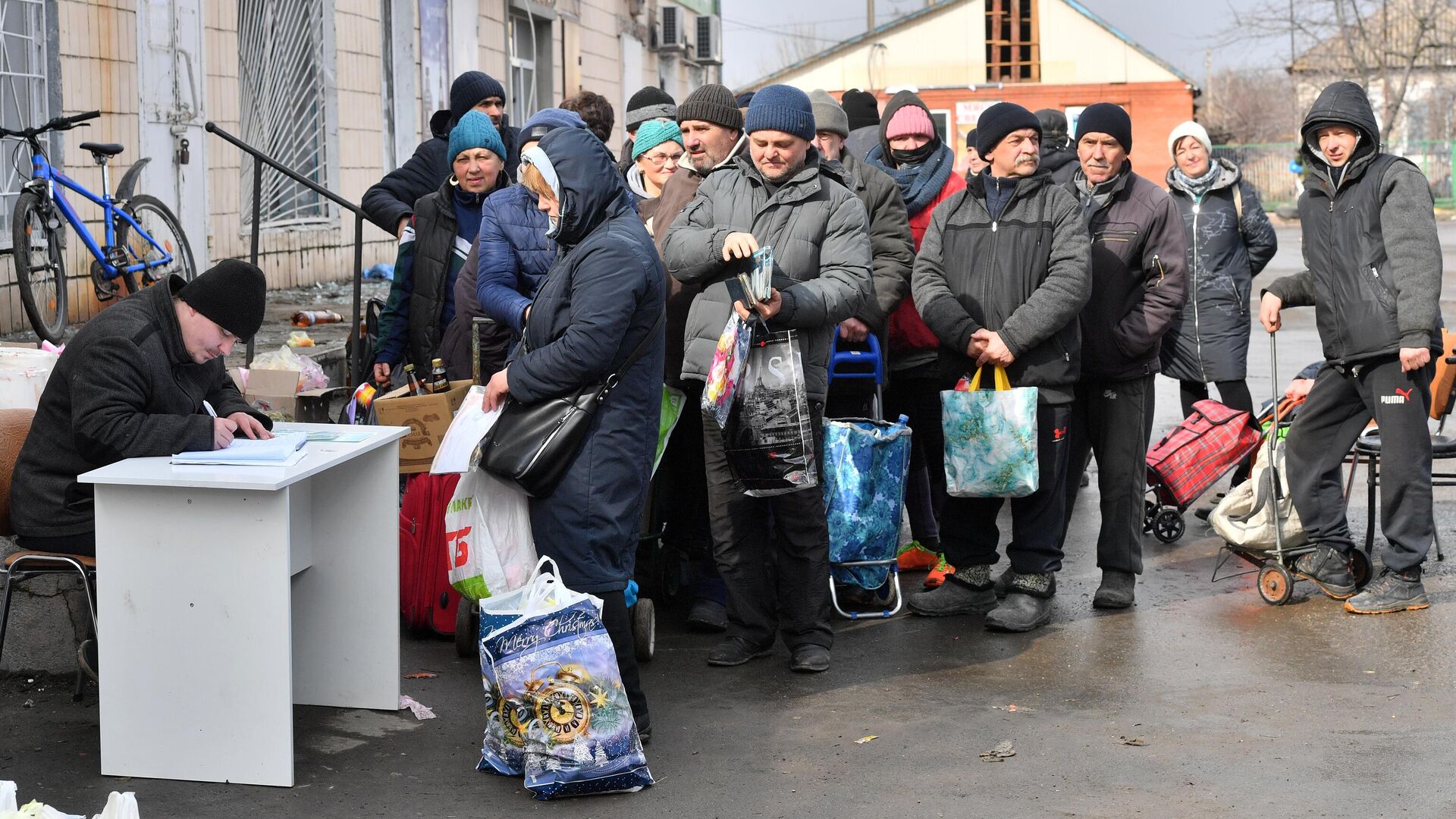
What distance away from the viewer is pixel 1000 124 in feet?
19.8

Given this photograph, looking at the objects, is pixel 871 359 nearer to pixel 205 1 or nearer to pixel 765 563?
pixel 765 563

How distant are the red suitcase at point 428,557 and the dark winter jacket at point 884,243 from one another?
1856 millimetres

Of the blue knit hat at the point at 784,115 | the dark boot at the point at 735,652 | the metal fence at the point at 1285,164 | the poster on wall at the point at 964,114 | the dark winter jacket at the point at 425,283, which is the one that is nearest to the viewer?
the blue knit hat at the point at 784,115

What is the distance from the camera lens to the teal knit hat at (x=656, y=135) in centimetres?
668

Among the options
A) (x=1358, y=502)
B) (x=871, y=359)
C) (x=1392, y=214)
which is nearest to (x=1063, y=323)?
(x=871, y=359)

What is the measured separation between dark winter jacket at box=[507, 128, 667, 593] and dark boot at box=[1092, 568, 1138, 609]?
257cm

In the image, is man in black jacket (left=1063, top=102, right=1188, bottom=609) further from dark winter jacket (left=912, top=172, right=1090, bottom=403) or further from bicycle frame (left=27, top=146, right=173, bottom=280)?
bicycle frame (left=27, top=146, right=173, bottom=280)

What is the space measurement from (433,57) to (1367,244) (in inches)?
460

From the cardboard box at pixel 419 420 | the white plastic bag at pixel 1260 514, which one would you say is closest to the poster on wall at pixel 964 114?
the white plastic bag at pixel 1260 514

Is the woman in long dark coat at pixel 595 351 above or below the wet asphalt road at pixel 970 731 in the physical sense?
above

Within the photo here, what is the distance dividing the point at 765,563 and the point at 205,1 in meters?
7.92

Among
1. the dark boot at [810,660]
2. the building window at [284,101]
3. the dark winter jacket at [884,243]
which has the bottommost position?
the dark boot at [810,660]

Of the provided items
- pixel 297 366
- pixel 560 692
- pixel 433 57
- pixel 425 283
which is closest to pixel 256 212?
pixel 297 366

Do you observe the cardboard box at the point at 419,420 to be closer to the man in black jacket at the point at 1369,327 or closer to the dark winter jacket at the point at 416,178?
the dark winter jacket at the point at 416,178
